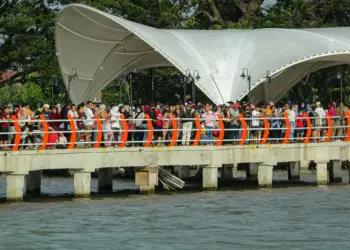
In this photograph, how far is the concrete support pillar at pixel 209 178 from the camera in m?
45.5

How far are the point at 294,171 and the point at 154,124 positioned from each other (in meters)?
8.41

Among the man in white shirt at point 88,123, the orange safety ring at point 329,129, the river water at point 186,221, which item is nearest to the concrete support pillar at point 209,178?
the river water at point 186,221

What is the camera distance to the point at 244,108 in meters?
50.0

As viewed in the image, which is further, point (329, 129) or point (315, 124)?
point (315, 124)

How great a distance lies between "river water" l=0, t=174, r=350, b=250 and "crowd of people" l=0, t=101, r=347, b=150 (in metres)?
2.05

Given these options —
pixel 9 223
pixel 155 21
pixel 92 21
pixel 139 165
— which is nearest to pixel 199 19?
pixel 155 21

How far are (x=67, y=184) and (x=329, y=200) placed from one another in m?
12.6

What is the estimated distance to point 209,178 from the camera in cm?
4559

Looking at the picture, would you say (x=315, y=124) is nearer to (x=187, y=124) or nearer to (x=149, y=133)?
(x=187, y=124)

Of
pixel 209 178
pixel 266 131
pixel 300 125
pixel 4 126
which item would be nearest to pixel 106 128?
pixel 4 126

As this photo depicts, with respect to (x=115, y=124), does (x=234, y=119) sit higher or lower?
higher

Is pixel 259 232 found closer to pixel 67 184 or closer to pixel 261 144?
pixel 261 144

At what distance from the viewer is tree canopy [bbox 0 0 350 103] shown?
2872 inches

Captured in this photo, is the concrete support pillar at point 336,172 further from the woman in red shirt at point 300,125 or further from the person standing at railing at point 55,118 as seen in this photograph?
the person standing at railing at point 55,118
